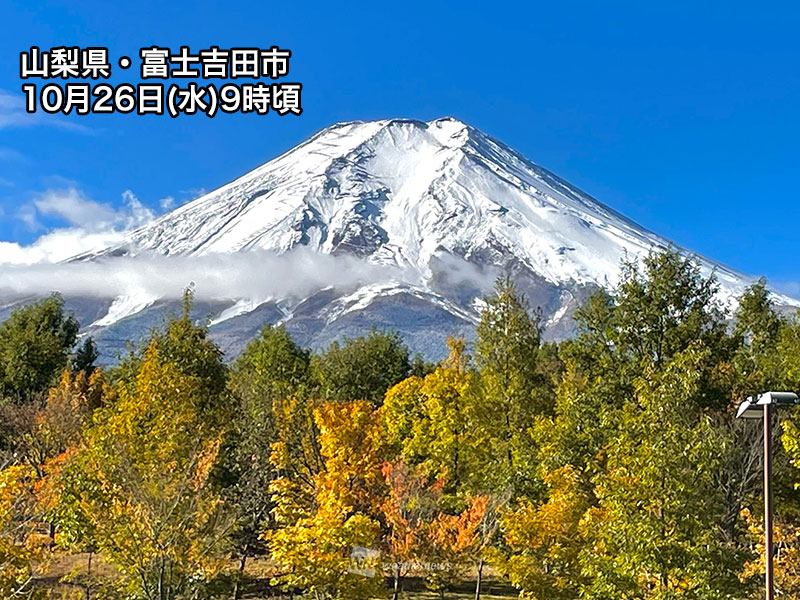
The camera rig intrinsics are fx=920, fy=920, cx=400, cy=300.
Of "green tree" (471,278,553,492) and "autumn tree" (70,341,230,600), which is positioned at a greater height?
"green tree" (471,278,553,492)

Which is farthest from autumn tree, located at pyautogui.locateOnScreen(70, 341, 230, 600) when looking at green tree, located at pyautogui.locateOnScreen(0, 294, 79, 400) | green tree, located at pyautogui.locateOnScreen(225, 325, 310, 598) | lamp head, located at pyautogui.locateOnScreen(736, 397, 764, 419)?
green tree, located at pyautogui.locateOnScreen(0, 294, 79, 400)

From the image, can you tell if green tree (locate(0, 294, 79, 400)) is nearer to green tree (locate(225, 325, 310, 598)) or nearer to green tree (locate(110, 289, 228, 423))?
green tree (locate(225, 325, 310, 598))

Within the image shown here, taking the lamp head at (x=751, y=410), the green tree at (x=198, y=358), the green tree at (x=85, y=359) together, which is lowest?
the lamp head at (x=751, y=410)

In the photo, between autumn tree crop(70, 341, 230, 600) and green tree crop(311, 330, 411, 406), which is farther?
green tree crop(311, 330, 411, 406)

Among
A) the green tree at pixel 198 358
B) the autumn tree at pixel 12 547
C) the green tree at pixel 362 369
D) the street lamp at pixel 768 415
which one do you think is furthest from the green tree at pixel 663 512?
the green tree at pixel 362 369

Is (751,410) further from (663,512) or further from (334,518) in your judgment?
(334,518)

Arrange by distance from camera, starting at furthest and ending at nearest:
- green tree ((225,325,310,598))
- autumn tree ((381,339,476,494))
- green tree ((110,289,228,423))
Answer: autumn tree ((381,339,476,494)) < green tree ((225,325,310,598)) < green tree ((110,289,228,423))

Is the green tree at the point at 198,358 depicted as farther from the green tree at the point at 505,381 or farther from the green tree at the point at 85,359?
the green tree at the point at 85,359

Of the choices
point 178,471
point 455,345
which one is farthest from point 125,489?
point 455,345

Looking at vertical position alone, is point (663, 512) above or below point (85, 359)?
below

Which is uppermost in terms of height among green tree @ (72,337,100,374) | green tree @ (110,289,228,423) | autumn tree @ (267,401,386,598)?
green tree @ (72,337,100,374)

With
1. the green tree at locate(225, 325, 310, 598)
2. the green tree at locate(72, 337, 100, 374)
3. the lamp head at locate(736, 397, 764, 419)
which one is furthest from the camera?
the green tree at locate(72, 337, 100, 374)

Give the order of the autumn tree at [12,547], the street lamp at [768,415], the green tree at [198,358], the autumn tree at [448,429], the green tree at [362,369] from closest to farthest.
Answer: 1. the street lamp at [768,415]
2. the autumn tree at [12,547]
3. the green tree at [198,358]
4. the autumn tree at [448,429]
5. the green tree at [362,369]

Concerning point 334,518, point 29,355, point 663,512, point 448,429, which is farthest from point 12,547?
point 29,355
